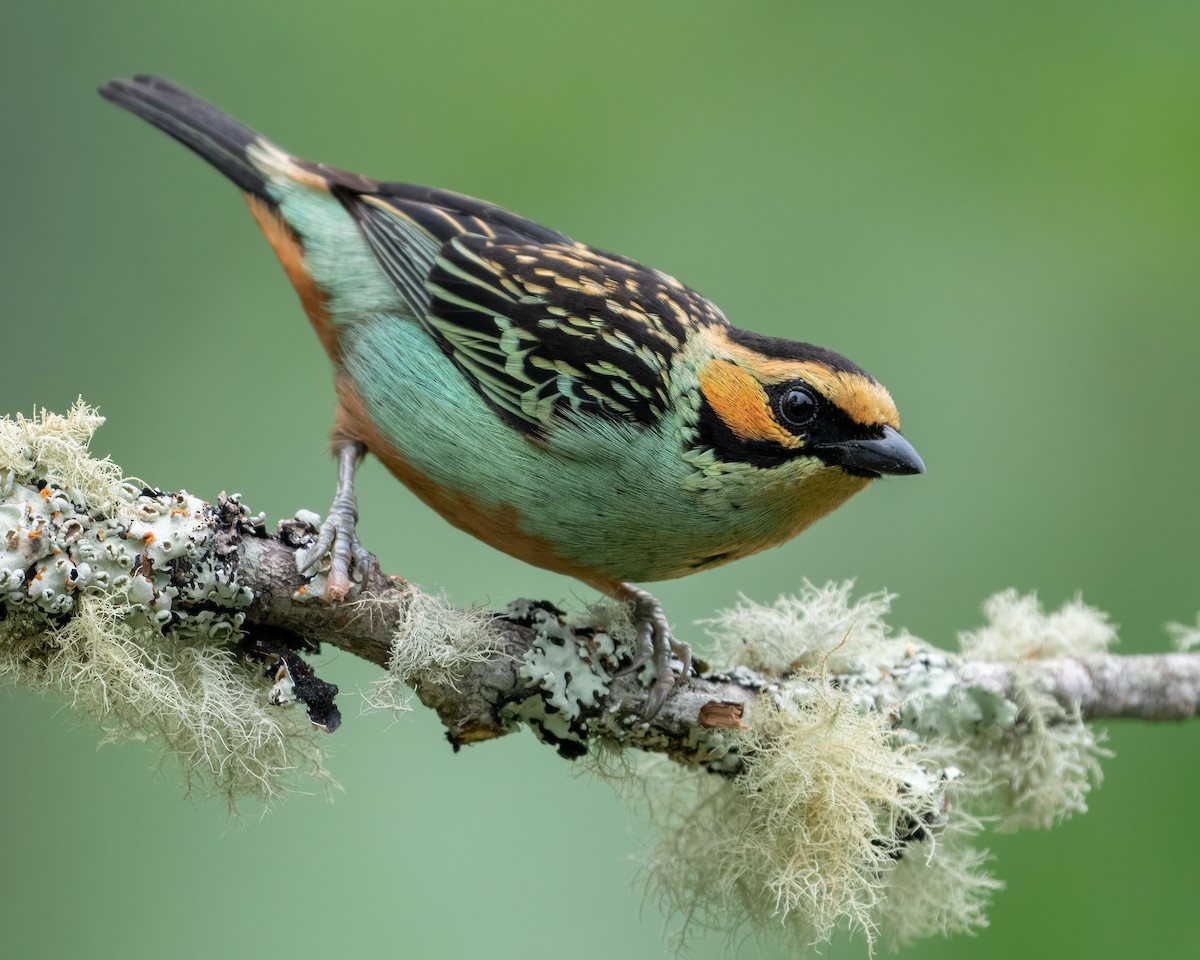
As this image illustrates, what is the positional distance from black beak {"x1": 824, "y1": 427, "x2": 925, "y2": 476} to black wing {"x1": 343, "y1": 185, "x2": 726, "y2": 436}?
1.54ft

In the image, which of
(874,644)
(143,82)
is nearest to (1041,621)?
(874,644)

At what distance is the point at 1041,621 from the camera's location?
131 inches

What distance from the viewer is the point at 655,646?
2746 millimetres

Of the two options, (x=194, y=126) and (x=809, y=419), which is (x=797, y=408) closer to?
(x=809, y=419)

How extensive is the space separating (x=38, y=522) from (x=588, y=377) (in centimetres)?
135

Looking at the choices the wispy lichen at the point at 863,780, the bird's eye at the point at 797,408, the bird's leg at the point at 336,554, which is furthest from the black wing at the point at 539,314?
the wispy lichen at the point at 863,780

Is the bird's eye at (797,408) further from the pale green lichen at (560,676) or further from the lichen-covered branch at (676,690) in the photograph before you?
the pale green lichen at (560,676)

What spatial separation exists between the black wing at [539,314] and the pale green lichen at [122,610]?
97 cm

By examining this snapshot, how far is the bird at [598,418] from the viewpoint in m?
2.85

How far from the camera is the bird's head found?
284 centimetres

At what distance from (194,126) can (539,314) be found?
1601 millimetres

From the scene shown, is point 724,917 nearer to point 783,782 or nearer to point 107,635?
point 783,782

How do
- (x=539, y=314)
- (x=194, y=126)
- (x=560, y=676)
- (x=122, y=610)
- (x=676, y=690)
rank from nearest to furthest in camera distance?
(x=122, y=610) → (x=560, y=676) → (x=676, y=690) → (x=539, y=314) → (x=194, y=126)

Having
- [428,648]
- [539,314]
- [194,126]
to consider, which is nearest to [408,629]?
[428,648]
